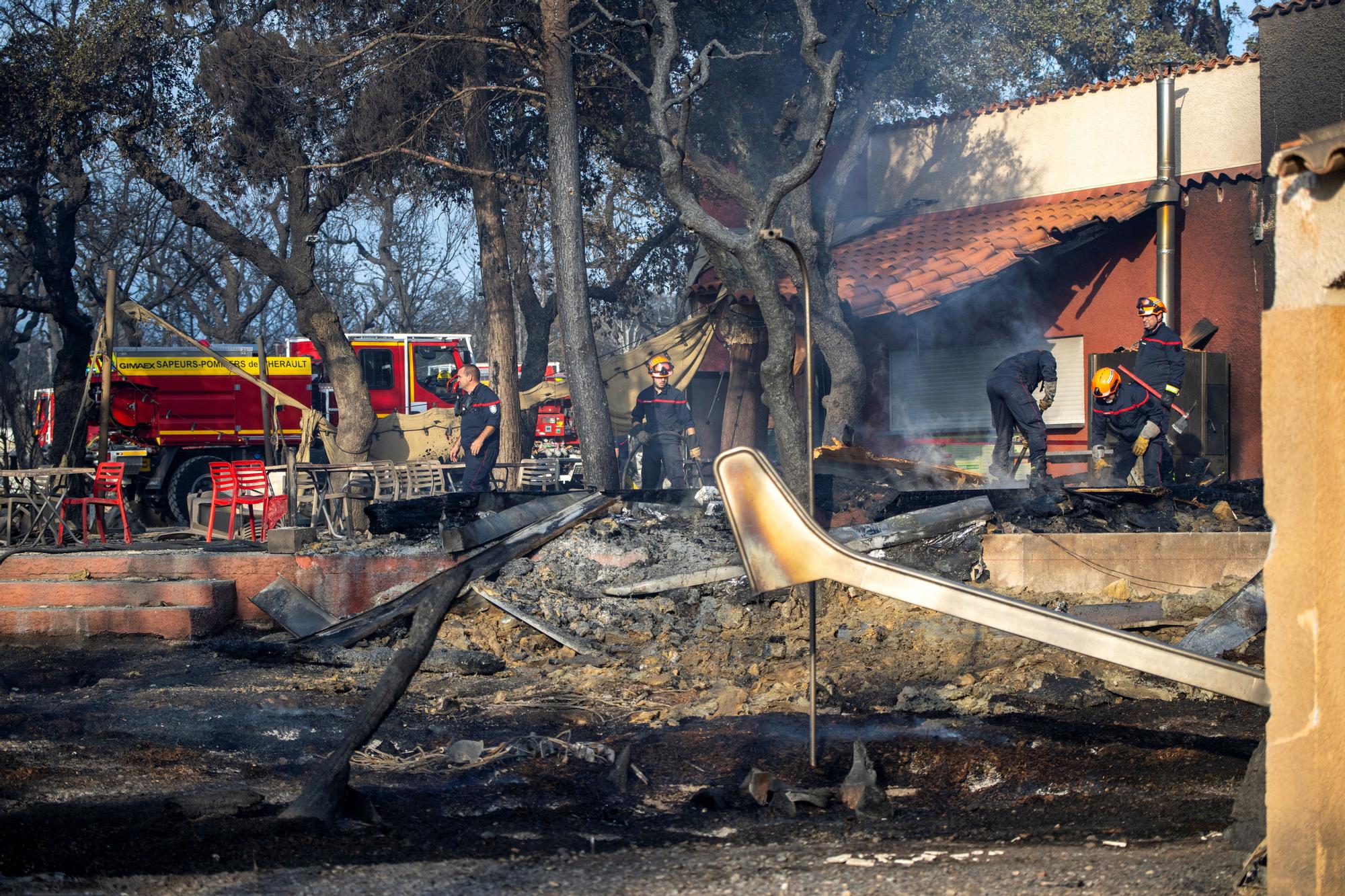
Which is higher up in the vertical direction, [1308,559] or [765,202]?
[765,202]

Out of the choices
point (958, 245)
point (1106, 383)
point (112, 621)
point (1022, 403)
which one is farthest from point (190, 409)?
point (1106, 383)

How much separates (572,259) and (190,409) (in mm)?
8794

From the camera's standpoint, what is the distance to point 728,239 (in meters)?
10.3

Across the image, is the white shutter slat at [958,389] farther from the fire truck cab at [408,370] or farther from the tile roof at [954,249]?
the fire truck cab at [408,370]

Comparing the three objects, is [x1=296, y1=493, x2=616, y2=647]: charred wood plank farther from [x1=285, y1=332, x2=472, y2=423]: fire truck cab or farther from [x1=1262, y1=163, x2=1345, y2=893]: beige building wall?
[x1=285, y1=332, x2=472, y2=423]: fire truck cab

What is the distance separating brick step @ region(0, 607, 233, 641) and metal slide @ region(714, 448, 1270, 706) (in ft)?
18.7

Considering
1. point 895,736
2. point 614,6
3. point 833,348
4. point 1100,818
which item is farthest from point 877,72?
point 1100,818

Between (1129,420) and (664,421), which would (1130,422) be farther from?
(664,421)

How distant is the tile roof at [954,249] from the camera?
15062 millimetres

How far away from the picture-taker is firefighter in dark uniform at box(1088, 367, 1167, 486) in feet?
37.5

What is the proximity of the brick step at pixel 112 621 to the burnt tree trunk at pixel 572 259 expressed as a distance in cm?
454

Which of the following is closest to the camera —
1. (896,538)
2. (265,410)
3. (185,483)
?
(896,538)

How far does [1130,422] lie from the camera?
1153 centimetres

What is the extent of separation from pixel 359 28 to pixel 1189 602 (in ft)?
38.2
